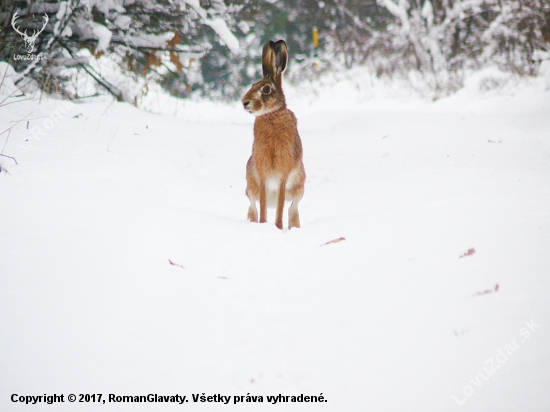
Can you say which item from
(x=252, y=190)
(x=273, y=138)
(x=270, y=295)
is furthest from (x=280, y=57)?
(x=270, y=295)

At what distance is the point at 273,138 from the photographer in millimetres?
3990

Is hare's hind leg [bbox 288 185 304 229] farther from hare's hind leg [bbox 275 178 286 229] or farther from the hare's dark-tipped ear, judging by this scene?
the hare's dark-tipped ear

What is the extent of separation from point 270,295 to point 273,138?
1.94 metres

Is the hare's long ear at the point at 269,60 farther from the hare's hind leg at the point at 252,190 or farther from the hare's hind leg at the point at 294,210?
the hare's hind leg at the point at 294,210

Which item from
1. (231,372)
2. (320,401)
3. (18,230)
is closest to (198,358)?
(231,372)

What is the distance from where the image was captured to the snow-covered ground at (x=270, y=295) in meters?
1.55

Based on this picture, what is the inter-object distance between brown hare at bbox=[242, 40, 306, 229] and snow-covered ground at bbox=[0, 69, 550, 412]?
428 millimetres

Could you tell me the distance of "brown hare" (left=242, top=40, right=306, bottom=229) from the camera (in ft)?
13.0

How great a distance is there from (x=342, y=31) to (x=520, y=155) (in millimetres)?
15444

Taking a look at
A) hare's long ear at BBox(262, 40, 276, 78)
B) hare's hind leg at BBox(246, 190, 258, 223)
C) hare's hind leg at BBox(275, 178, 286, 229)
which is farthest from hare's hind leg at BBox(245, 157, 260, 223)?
hare's long ear at BBox(262, 40, 276, 78)

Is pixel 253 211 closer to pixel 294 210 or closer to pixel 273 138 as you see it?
pixel 294 210

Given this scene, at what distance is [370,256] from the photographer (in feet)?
8.50

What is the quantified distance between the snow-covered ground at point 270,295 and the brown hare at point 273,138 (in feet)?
1.40

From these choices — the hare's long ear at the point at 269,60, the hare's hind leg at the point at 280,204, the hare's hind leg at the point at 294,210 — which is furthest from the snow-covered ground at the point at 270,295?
the hare's long ear at the point at 269,60
